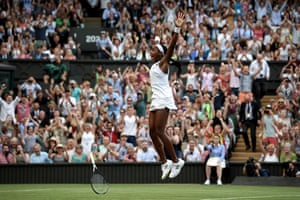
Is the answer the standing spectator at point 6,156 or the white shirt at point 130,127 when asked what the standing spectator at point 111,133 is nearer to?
the white shirt at point 130,127

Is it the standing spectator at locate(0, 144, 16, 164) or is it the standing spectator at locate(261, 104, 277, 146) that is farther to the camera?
the standing spectator at locate(261, 104, 277, 146)

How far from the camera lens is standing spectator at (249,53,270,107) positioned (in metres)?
28.6

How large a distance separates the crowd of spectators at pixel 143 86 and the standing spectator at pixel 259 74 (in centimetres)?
3

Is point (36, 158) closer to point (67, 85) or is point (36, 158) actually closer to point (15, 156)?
point (15, 156)

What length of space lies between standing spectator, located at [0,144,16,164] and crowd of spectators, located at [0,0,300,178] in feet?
0.09

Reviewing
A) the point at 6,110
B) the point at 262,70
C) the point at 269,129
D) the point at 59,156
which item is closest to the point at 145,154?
the point at 59,156

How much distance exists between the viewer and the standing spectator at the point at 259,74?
28.6m

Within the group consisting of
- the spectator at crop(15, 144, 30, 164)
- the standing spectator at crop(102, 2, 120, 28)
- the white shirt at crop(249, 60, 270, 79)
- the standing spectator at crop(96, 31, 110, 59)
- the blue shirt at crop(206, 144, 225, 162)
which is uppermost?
the standing spectator at crop(102, 2, 120, 28)

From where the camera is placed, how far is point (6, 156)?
25203mm

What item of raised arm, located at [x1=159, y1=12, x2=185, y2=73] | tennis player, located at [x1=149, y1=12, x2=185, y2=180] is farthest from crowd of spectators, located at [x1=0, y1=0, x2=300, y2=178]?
raised arm, located at [x1=159, y1=12, x2=185, y2=73]

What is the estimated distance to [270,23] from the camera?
104 feet

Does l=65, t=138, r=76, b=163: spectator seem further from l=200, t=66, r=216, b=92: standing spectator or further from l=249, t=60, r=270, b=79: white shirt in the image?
l=249, t=60, r=270, b=79: white shirt

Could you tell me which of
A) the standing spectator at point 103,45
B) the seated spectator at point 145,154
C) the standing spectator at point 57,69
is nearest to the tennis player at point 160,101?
the seated spectator at point 145,154

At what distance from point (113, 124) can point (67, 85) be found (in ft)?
12.1
